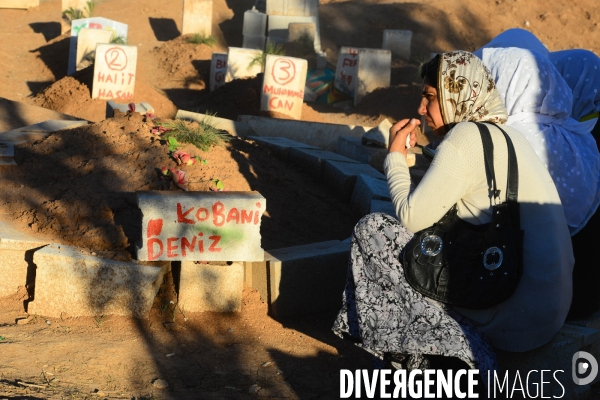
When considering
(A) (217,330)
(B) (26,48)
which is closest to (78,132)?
(A) (217,330)

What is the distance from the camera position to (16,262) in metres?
4.28

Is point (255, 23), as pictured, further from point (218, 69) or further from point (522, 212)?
point (522, 212)

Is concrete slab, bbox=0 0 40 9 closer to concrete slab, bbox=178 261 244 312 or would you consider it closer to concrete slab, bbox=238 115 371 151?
concrete slab, bbox=238 115 371 151

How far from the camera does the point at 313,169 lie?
6516 mm

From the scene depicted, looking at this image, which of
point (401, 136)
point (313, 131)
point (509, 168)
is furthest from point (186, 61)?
point (509, 168)

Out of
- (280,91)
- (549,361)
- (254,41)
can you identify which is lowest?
(549,361)

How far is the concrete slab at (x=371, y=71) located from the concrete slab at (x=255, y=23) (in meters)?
5.26

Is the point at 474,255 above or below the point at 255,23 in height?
below

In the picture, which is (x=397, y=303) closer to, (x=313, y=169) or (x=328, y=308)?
(x=328, y=308)

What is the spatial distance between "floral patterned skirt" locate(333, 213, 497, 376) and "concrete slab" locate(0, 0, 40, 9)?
21356 mm

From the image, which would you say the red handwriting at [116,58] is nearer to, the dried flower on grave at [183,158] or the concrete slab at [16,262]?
the dried flower on grave at [183,158]

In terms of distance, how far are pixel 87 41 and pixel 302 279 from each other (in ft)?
38.5

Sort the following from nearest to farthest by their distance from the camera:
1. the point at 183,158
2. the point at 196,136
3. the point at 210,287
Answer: the point at 210,287 → the point at 183,158 → the point at 196,136

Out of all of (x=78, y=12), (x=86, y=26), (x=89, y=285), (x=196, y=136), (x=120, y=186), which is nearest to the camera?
(x=89, y=285)
